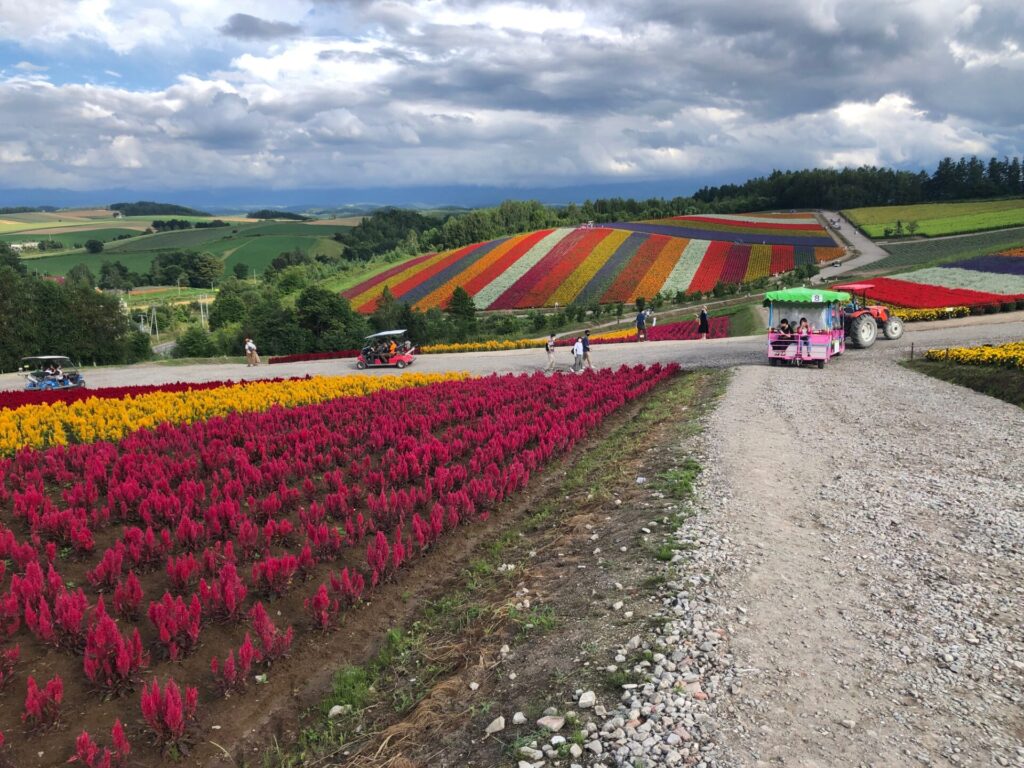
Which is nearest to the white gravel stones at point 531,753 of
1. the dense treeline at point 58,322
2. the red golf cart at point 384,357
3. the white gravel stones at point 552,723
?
the white gravel stones at point 552,723

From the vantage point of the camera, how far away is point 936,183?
12494 cm

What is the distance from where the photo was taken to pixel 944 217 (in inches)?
3504

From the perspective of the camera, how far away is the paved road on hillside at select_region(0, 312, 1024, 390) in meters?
24.2

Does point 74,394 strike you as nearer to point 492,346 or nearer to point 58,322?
point 492,346

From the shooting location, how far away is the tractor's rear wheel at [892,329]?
26.4m

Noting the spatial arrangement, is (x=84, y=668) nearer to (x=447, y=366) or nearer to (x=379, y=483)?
(x=379, y=483)

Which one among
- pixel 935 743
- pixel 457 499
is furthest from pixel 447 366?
pixel 935 743

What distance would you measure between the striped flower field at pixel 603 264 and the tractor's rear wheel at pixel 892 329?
32.6m

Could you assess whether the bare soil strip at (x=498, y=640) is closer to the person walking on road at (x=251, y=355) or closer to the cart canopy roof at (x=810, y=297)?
the cart canopy roof at (x=810, y=297)

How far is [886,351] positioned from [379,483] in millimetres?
20835

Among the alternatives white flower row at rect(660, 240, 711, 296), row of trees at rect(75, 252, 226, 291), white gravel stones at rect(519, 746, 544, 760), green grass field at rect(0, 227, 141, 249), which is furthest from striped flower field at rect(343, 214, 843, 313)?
green grass field at rect(0, 227, 141, 249)

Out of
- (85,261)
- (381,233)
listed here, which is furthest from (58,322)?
(381,233)

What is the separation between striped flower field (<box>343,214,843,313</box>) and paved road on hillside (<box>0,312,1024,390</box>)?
29.5 meters

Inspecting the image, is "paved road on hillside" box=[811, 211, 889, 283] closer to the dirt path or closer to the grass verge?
the grass verge
